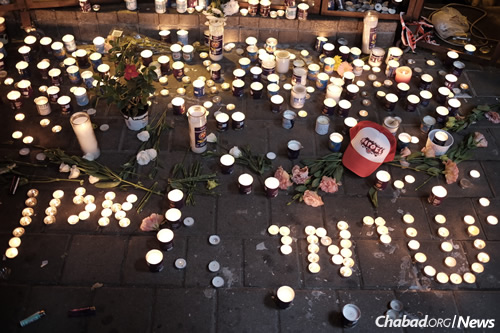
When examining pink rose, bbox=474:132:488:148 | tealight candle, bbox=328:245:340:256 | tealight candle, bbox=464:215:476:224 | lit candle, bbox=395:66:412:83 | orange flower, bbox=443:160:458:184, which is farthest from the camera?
lit candle, bbox=395:66:412:83

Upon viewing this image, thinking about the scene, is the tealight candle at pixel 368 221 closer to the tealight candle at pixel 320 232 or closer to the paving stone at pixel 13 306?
the tealight candle at pixel 320 232

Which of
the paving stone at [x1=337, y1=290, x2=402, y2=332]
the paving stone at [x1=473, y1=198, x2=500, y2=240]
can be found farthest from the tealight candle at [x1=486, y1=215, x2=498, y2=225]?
the paving stone at [x1=337, y1=290, x2=402, y2=332]

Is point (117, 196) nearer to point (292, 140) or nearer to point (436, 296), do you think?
point (292, 140)

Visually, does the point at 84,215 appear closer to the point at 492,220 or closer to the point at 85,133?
the point at 85,133

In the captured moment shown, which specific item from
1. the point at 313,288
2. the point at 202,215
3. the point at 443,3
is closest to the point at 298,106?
the point at 202,215

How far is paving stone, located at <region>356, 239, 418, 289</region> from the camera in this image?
105 inches

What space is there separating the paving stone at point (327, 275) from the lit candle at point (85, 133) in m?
1.72

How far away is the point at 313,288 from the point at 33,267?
174cm

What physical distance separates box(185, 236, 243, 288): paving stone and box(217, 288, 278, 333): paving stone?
7 cm

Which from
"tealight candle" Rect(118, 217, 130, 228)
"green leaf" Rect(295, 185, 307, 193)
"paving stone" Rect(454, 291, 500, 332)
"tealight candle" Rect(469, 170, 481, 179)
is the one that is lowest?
"paving stone" Rect(454, 291, 500, 332)

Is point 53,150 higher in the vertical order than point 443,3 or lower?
lower

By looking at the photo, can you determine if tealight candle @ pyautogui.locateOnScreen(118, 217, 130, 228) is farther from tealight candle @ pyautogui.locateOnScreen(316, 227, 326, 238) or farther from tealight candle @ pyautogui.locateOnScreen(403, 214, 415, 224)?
tealight candle @ pyautogui.locateOnScreen(403, 214, 415, 224)

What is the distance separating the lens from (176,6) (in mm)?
4332

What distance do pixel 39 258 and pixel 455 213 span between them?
2.84 m
